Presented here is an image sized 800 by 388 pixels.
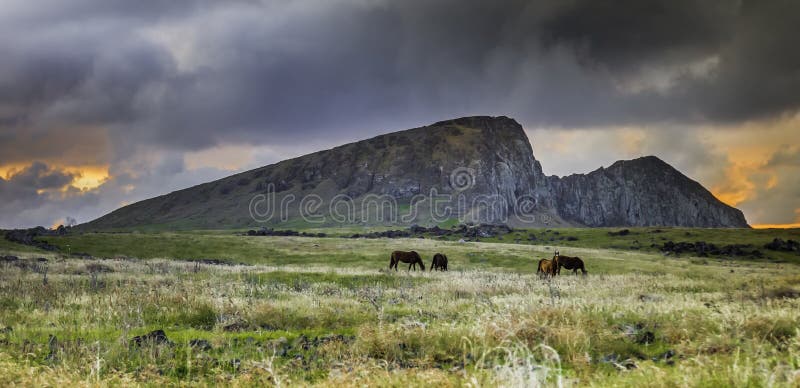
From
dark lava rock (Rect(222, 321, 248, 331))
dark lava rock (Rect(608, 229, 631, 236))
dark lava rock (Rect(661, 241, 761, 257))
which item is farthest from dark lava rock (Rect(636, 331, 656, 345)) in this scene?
dark lava rock (Rect(608, 229, 631, 236))

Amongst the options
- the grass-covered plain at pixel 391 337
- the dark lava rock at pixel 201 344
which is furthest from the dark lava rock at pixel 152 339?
the dark lava rock at pixel 201 344

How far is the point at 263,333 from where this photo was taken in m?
13.7

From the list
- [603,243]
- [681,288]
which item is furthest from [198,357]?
[603,243]

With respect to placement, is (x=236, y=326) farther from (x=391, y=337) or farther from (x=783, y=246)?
(x=783, y=246)

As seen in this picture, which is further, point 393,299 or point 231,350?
point 393,299

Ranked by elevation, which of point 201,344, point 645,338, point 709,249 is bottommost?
point 709,249

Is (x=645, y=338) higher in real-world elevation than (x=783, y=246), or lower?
higher

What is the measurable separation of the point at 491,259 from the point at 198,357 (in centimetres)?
5861

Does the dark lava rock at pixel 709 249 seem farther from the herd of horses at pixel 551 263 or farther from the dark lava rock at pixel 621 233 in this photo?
the herd of horses at pixel 551 263

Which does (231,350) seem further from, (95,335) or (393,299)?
(393,299)

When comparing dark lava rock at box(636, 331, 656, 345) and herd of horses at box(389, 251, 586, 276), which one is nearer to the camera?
dark lava rock at box(636, 331, 656, 345)

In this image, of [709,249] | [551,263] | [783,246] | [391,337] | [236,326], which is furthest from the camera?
[783,246]

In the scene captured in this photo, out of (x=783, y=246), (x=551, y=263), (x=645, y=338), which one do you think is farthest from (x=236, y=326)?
(x=783, y=246)

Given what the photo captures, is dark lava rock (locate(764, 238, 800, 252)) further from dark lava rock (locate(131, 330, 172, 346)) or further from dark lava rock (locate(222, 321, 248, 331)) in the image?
dark lava rock (locate(131, 330, 172, 346))
